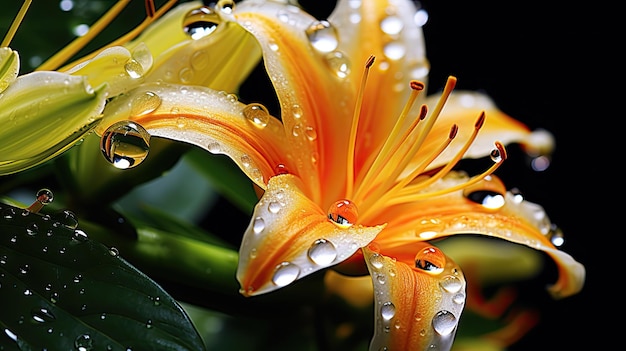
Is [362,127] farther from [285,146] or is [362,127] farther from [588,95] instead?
[588,95]

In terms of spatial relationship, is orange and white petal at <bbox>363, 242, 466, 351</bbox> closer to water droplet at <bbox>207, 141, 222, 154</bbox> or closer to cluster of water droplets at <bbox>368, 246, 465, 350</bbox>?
cluster of water droplets at <bbox>368, 246, 465, 350</bbox>

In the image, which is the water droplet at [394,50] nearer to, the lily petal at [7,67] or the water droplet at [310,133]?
the water droplet at [310,133]

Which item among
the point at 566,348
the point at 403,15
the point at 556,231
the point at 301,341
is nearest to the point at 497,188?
the point at 556,231

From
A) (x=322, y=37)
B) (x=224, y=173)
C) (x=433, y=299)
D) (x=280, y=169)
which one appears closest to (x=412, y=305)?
(x=433, y=299)

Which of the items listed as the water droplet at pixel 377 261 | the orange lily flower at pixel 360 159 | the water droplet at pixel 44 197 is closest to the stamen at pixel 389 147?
the orange lily flower at pixel 360 159

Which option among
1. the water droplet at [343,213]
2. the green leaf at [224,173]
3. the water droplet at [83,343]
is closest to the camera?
the water droplet at [83,343]

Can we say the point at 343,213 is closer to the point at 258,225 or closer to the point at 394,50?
the point at 258,225
